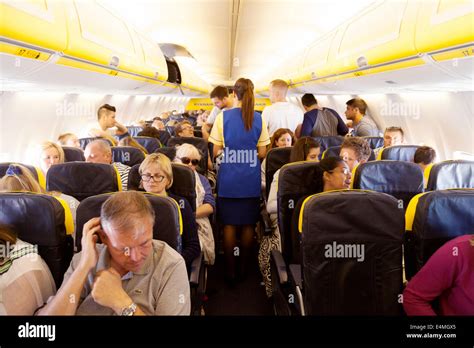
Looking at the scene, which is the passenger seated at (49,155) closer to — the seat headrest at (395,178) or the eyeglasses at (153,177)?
the eyeglasses at (153,177)

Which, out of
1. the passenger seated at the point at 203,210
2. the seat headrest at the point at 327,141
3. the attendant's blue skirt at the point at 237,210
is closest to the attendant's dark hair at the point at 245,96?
the passenger seated at the point at 203,210

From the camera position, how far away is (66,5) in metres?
3.10

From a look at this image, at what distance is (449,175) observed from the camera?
2.97 meters

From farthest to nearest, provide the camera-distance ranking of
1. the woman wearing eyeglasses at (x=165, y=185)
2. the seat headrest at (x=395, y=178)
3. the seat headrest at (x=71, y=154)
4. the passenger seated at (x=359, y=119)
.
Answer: the passenger seated at (x=359, y=119) → the seat headrest at (x=71, y=154) → the seat headrest at (x=395, y=178) → the woman wearing eyeglasses at (x=165, y=185)

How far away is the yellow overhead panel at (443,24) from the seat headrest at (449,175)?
2.71ft

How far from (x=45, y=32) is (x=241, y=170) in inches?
80.0

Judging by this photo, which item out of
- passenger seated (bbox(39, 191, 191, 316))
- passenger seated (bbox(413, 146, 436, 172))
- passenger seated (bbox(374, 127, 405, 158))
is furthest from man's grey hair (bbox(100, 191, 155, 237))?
passenger seated (bbox(374, 127, 405, 158))

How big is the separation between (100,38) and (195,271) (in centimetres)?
242

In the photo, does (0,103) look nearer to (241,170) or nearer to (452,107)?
(241,170)

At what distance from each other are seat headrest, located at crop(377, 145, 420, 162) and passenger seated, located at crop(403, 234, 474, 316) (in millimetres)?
2435

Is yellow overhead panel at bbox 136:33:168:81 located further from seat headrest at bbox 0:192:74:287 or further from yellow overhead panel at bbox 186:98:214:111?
yellow overhead panel at bbox 186:98:214:111

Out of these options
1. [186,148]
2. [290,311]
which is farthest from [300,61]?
[290,311]

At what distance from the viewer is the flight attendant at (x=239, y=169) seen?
151 inches

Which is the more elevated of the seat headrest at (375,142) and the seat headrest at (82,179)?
the seat headrest at (375,142)
